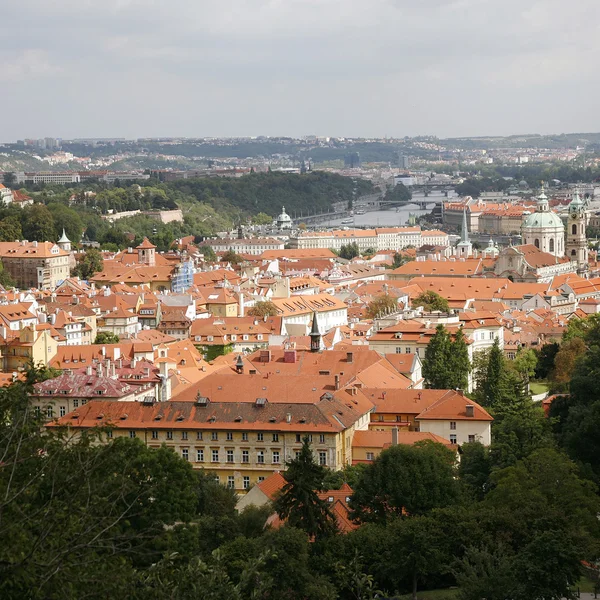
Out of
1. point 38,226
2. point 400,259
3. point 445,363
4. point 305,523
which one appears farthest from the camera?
point 400,259

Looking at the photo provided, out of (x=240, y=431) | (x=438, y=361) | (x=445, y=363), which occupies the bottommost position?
(x=445, y=363)

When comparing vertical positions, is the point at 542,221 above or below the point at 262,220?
above

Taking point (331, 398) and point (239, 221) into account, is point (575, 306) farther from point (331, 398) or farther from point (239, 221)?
point (239, 221)

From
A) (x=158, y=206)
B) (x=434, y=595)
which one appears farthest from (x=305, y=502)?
(x=158, y=206)

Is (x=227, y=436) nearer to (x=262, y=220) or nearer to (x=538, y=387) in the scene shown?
(x=538, y=387)

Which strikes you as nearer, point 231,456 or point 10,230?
point 231,456

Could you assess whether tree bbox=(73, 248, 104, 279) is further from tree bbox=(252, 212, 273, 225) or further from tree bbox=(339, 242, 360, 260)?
tree bbox=(252, 212, 273, 225)

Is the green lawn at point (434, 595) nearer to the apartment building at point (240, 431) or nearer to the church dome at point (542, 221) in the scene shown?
the apartment building at point (240, 431)
